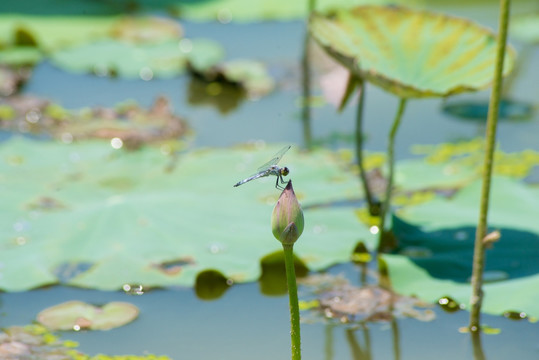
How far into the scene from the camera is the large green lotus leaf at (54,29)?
5.39m

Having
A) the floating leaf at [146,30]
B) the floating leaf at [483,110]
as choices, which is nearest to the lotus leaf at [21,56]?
the floating leaf at [146,30]

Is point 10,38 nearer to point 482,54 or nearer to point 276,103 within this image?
point 276,103

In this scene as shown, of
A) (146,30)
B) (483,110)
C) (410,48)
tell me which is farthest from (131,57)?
A: (410,48)

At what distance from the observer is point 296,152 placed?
3635 mm

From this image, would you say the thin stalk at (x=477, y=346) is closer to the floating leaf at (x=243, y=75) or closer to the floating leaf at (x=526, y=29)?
the floating leaf at (x=243, y=75)

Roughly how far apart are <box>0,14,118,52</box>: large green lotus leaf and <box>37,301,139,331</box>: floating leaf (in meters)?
3.12

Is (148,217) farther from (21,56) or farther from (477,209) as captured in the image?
(21,56)

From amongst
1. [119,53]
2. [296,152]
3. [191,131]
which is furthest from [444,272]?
[119,53]

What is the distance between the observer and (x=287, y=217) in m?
1.65

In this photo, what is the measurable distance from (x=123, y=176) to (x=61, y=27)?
278cm

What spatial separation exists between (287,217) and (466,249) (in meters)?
1.27

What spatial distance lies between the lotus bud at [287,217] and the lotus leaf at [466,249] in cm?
99

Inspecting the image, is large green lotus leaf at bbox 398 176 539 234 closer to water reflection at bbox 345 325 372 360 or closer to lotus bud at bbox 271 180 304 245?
water reflection at bbox 345 325 372 360

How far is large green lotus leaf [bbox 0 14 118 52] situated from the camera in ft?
17.7
